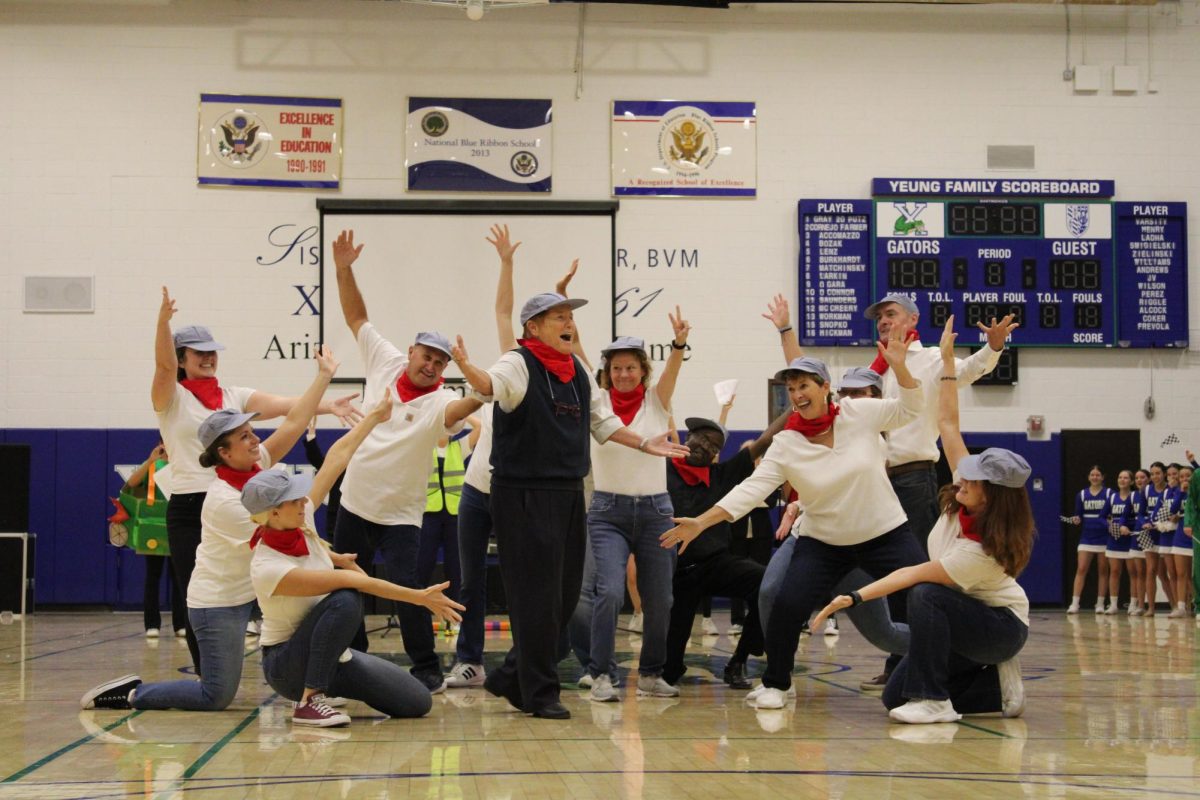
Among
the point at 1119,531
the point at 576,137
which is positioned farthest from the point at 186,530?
the point at 1119,531

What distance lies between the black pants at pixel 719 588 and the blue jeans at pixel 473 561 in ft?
3.76

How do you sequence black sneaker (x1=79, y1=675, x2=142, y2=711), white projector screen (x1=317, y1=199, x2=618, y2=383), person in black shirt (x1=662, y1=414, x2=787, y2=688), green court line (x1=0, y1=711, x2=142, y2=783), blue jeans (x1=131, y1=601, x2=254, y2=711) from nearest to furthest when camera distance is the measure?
green court line (x1=0, y1=711, x2=142, y2=783)
blue jeans (x1=131, y1=601, x2=254, y2=711)
black sneaker (x1=79, y1=675, x2=142, y2=711)
person in black shirt (x1=662, y1=414, x2=787, y2=688)
white projector screen (x1=317, y1=199, x2=618, y2=383)

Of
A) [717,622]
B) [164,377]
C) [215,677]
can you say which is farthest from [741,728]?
[717,622]

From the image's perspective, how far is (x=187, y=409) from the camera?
7039mm

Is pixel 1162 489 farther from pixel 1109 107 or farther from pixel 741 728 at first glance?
pixel 741 728

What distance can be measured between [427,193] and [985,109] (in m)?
6.97

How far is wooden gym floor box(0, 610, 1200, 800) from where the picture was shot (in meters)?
4.38

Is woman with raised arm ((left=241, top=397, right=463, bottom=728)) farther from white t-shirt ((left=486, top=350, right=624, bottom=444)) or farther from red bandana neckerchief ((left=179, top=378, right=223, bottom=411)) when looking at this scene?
red bandana neckerchief ((left=179, top=378, right=223, bottom=411))

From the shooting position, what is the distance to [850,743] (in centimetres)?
536

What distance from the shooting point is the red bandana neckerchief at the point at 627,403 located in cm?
708

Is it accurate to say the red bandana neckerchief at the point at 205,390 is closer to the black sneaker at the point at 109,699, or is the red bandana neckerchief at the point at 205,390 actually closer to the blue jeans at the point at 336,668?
the black sneaker at the point at 109,699

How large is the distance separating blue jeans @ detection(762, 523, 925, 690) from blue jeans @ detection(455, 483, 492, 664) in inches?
68.4

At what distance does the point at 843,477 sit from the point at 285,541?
273 cm

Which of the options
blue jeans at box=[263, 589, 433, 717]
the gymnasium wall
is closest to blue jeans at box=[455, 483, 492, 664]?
blue jeans at box=[263, 589, 433, 717]
